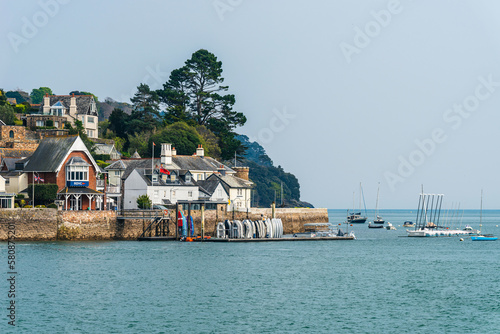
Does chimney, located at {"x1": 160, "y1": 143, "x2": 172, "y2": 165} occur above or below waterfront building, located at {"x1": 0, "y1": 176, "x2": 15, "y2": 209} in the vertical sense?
above

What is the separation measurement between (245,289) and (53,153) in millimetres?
40702

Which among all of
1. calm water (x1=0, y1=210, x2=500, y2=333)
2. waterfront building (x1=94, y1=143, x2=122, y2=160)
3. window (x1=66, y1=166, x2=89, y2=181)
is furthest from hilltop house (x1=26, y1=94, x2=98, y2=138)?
calm water (x1=0, y1=210, x2=500, y2=333)

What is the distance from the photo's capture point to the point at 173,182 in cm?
9469

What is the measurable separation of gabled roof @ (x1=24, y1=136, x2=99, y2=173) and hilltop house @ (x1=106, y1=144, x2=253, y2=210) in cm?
720

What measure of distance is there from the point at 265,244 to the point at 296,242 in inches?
243

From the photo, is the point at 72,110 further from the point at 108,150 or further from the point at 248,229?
the point at 248,229

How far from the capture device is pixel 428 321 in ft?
136

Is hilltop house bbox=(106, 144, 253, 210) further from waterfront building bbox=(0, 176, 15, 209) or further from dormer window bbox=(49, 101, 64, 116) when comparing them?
dormer window bbox=(49, 101, 64, 116)

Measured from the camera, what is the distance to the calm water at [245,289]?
40.3m

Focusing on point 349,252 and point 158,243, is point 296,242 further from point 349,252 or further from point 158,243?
point 158,243

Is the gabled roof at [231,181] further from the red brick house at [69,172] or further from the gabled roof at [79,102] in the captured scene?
the gabled roof at [79,102]

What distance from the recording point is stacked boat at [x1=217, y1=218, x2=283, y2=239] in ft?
283

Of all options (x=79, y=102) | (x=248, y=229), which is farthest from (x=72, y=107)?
(x=248, y=229)

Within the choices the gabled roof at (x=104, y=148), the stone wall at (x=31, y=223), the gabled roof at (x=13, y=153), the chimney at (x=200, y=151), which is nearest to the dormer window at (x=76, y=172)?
Answer: the stone wall at (x=31, y=223)
